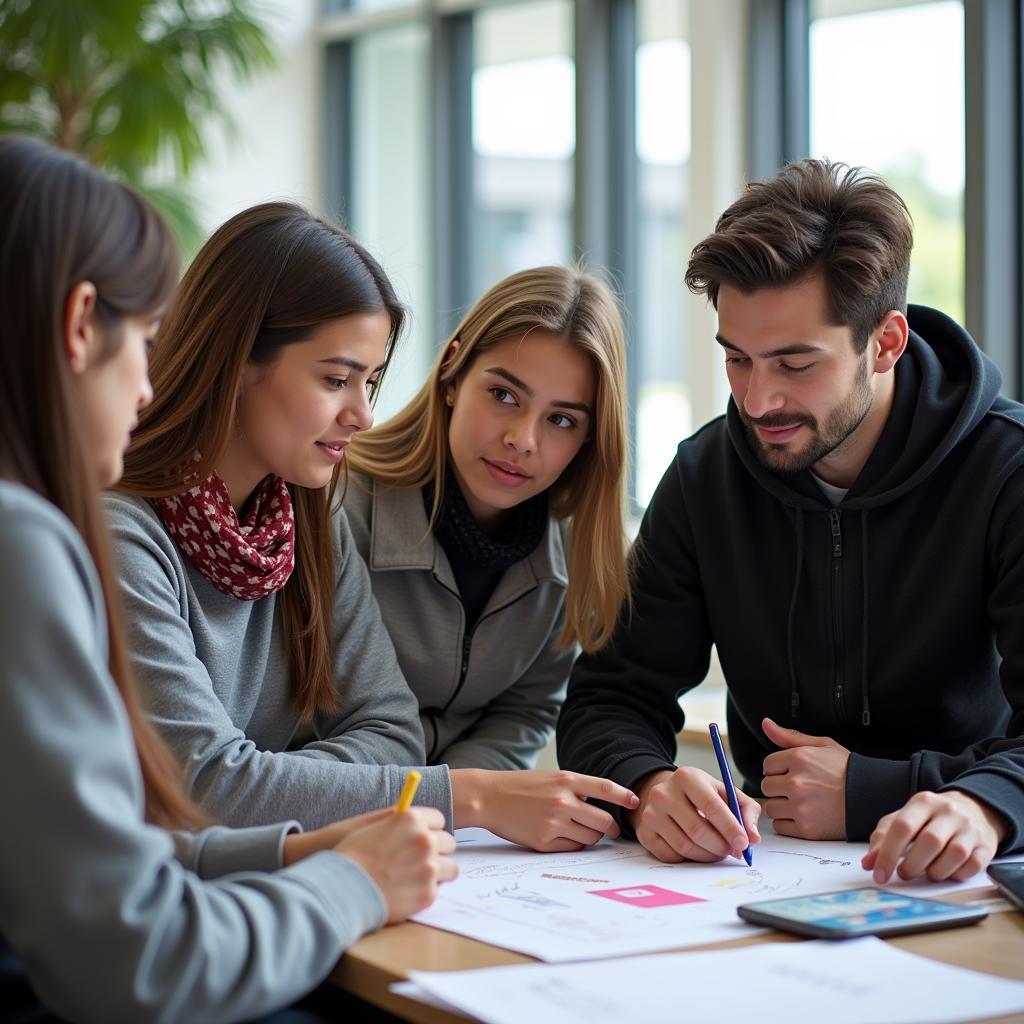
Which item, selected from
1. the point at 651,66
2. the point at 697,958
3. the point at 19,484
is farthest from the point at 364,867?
the point at 651,66

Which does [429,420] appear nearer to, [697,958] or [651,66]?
[697,958]

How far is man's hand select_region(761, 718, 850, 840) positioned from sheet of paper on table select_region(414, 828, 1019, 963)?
19 mm

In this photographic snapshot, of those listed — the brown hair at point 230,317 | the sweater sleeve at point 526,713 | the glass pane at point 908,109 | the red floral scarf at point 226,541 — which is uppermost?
the glass pane at point 908,109

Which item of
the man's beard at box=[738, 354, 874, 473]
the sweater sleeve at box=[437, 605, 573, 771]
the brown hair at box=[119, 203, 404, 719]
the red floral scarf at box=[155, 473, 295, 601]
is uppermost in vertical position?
the brown hair at box=[119, 203, 404, 719]

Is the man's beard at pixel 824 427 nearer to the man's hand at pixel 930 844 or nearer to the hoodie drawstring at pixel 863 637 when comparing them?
the hoodie drawstring at pixel 863 637

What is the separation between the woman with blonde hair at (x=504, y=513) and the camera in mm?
1892

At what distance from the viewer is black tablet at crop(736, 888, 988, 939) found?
1.11m

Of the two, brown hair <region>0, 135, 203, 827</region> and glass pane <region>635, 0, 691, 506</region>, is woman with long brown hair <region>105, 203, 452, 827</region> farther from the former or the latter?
glass pane <region>635, 0, 691, 506</region>

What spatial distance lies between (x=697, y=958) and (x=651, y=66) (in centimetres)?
363

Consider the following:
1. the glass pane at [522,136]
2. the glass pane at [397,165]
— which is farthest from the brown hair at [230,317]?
the glass pane at [397,165]

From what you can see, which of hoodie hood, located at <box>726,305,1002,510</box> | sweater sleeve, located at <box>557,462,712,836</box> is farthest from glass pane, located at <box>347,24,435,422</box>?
hoodie hood, located at <box>726,305,1002,510</box>

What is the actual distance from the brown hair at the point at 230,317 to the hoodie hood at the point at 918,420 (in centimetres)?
→ 59

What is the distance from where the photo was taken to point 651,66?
424 cm

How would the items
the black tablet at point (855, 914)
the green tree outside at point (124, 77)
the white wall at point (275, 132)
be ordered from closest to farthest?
the black tablet at point (855, 914), the green tree outside at point (124, 77), the white wall at point (275, 132)
